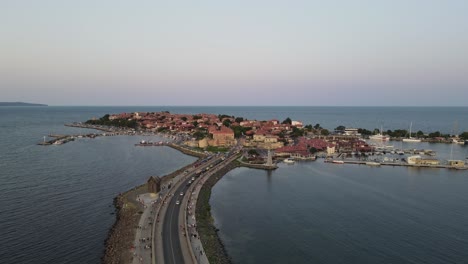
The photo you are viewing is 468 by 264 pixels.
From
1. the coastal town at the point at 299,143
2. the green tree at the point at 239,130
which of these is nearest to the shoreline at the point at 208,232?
the coastal town at the point at 299,143

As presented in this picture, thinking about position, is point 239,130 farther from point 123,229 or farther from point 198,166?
point 123,229

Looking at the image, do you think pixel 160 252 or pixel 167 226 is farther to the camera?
pixel 167 226

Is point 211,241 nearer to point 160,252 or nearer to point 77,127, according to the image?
point 160,252

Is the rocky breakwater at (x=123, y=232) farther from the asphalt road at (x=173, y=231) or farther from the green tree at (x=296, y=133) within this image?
the green tree at (x=296, y=133)

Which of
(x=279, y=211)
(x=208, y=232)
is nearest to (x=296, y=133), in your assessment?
(x=279, y=211)

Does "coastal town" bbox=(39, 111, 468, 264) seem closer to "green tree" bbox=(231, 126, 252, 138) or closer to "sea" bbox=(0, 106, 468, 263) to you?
"green tree" bbox=(231, 126, 252, 138)

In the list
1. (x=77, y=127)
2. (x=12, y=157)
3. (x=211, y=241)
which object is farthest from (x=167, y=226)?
(x=77, y=127)
